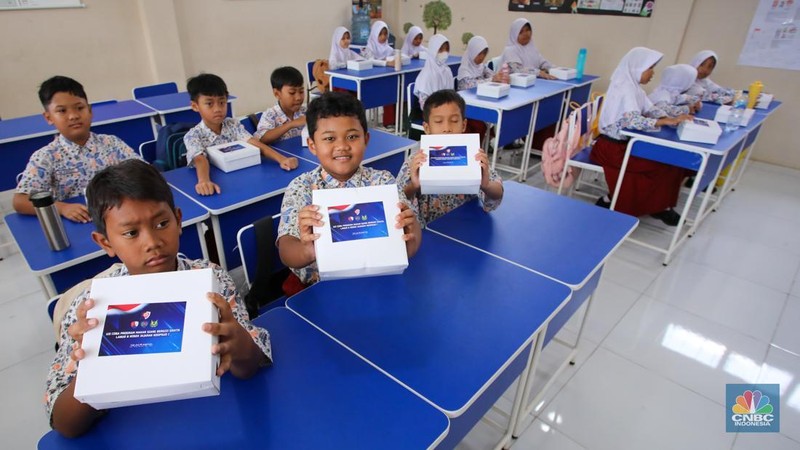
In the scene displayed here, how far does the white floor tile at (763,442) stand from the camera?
5.94 feet

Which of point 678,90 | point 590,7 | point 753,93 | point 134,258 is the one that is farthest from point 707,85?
point 134,258

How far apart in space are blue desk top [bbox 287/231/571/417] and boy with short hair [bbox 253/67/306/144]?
1714 millimetres

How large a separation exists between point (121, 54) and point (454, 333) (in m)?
5.67

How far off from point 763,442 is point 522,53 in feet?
15.5

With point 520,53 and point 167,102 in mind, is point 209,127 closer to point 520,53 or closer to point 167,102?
point 167,102

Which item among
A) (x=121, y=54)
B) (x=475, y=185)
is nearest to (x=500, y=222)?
(x=475, y=185)

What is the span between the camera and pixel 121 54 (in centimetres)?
507

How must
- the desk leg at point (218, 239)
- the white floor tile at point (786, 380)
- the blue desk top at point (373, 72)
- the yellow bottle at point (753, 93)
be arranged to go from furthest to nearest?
the blue desk top at point (373, 72) < the yellow bottle at point (753, 93) < the desk leg at point (218, 239) < the white floor tile at point (786, 380)

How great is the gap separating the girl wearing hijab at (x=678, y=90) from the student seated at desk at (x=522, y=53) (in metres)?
1.59

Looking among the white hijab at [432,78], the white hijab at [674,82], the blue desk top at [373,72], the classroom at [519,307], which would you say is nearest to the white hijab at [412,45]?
the blue desk top at [373,72]

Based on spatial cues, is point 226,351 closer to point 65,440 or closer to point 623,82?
point 65,440

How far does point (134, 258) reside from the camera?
101 centimetres

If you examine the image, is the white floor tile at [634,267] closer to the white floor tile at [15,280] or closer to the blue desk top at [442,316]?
the blue desk top at [442,316]

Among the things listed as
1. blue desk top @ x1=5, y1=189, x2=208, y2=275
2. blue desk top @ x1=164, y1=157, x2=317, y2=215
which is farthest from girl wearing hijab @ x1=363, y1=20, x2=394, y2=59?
blue desk top @ x1=5, y1=189, x2=208, y2=275
